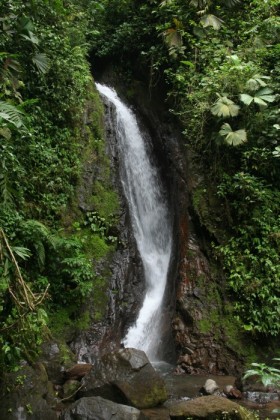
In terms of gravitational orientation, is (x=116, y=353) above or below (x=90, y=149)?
below

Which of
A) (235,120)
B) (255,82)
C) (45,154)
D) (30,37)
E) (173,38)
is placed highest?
(173,38)

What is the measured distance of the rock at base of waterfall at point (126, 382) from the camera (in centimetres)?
602

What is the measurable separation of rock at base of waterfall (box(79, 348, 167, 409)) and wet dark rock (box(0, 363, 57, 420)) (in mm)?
837

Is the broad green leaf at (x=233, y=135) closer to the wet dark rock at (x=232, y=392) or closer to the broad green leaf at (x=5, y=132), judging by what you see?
the broad green leaf at (x=5, y=132)

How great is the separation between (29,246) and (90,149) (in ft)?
12.4

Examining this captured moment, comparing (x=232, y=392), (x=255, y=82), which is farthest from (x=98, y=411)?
(x=255, y=82)

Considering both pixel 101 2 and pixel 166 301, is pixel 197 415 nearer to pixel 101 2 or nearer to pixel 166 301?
pixel 166 301

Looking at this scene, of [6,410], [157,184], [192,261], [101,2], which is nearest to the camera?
[6,410]

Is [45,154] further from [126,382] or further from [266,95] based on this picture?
[266,95]

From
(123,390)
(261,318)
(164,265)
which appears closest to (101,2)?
(164,265)

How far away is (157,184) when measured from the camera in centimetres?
1157

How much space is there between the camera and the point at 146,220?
35.4 ft

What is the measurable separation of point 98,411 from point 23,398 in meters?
0.95

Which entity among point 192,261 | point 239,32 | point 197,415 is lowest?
point 197,415
